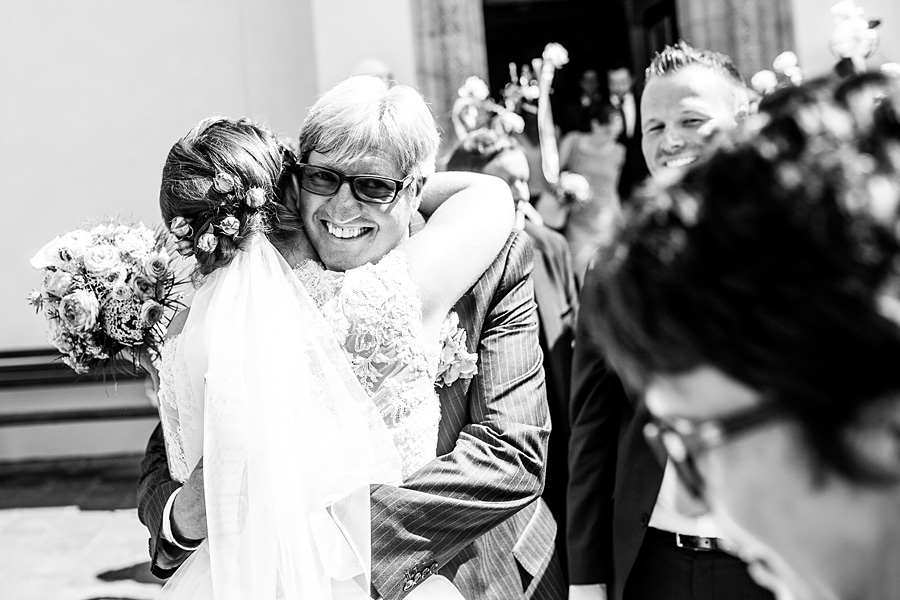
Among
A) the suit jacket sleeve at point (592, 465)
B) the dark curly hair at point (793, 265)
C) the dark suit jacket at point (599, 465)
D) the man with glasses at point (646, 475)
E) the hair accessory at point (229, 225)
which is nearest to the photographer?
the dark curly hair at point (793, 265)

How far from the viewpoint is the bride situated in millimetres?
2057

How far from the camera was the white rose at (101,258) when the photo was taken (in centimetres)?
224

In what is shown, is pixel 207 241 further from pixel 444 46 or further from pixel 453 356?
pixel 444 46

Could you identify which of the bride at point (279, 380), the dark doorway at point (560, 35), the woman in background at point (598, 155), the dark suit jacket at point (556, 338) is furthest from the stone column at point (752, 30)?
the bride at point (279, 380)

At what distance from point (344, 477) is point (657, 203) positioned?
133cm

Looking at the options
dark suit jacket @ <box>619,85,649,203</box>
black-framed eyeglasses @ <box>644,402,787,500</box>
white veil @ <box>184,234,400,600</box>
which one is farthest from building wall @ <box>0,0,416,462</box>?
black-framed eyeglasses @ <box>644,402,787,500</box>

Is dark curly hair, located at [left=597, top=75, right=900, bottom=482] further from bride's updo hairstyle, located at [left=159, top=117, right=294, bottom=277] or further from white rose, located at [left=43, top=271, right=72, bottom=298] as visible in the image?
white rose, located at [left=43, top=271, right=72, bottom=298]

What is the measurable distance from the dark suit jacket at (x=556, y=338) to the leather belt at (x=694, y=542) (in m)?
1.01

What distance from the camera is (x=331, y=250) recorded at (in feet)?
7.86

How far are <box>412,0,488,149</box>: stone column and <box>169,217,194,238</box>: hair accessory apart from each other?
634 cm

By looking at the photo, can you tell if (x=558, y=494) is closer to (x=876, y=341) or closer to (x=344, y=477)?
(x=344, y=477)

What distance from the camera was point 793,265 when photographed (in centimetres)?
83

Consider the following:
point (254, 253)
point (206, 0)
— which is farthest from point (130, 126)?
point (254, 253)

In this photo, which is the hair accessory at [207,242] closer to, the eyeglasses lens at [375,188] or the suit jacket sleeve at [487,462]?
the eyeglasses lens at [375,188]
